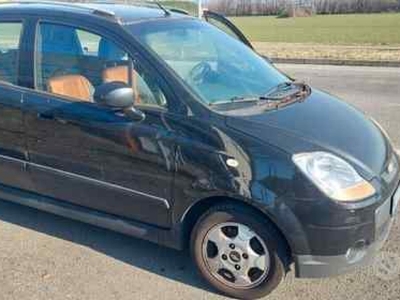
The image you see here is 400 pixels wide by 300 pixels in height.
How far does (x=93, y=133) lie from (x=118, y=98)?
42 cm

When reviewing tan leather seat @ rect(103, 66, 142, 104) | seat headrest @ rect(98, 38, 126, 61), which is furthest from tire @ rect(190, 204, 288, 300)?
seat headrest @ rect(98, 38, 126, 61)

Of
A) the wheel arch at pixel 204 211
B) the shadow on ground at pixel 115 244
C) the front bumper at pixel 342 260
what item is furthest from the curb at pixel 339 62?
the wheel arch at pixel 204 211

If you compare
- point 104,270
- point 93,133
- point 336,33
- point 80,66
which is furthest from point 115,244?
point 336,33

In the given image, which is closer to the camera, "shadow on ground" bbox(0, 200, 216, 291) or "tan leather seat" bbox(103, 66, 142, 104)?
"tan leather seat" bbox(103, 66, 142, 104)

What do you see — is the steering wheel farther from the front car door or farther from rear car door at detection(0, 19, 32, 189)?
rear car door at detection(0, 19, 32, 189)

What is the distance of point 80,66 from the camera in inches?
140

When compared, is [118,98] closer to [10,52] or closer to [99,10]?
[99,10]

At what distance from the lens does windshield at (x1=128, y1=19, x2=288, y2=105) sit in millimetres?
3270

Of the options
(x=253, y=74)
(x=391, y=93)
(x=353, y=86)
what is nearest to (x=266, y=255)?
(x=253, y=74)

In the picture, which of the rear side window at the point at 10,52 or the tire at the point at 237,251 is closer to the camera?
the tire at the point at 237,251

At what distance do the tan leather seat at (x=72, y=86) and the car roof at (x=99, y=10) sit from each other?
45cm

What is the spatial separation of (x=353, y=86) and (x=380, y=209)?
27.9 ft

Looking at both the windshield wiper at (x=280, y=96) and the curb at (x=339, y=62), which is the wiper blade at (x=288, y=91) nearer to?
the windshield wiper at (x=280, y=96)

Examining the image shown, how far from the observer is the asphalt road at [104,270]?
3092 millimetres
